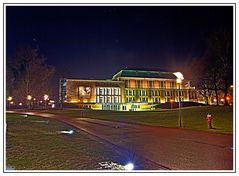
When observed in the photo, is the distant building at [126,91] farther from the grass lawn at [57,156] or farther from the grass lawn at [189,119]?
the grass lawn at [57,156]

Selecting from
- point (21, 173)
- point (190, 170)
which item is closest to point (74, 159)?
point (21, 173)

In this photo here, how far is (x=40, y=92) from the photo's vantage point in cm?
5156

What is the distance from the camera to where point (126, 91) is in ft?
251

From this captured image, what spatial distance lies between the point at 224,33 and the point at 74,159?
31340mm

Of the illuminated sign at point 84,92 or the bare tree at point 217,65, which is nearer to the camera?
the bare tree at point 217,65

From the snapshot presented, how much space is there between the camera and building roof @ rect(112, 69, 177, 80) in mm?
79012

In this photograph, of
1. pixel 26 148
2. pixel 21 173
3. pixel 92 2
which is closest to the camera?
pixel 21 173

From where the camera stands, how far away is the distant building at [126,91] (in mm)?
68062

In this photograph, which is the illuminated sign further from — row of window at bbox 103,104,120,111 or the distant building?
row of window at bbox 103,104,120,111

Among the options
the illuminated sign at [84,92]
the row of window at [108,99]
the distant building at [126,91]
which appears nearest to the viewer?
the distant building at [126,91]

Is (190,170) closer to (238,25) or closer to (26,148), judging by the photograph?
(238,25)

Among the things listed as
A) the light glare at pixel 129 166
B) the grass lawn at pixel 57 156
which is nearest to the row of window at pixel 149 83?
the grass lawn at pixel 57 156

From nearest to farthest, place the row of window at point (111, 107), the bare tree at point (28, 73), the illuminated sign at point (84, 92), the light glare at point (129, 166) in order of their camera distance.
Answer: the light glare at point (129, 166) < the bare tree at point (28, 73) < the illuminated sign at point (84, 92) < the row of window at point (111, 107)

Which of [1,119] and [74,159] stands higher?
[1,119]
